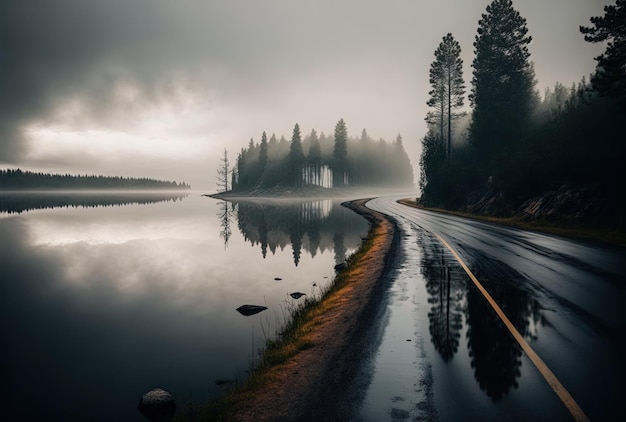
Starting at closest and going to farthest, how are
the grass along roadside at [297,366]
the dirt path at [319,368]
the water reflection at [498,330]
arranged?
the dirt path at [319,368] → the grass along roadside at [297,366] → the water reflection at [498,330]

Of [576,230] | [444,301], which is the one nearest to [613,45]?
[576,230]

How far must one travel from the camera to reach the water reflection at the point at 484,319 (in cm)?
515

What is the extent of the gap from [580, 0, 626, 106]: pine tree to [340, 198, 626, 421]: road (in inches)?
573

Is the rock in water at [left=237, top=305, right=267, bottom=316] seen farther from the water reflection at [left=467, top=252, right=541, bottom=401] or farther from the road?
the water reflection at [left=467, top=252, right=541, bottom=401]

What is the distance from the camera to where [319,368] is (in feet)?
18.6

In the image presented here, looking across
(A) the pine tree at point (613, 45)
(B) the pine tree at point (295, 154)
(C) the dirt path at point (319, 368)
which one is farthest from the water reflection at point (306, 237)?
(B) the pine tree at point (295, 154)

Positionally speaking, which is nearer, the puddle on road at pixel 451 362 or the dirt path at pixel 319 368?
the puddle on road at pixel 451 362

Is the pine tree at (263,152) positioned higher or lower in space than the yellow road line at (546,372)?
higher

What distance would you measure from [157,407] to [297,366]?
2602 mm

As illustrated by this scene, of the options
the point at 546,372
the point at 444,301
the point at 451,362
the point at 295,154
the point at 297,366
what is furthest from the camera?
the point at 295,154

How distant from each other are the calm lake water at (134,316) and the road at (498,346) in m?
3.60

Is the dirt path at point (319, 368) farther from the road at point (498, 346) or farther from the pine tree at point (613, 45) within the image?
the pine tree at point (613, 45)

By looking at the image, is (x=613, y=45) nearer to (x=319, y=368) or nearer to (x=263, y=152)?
(x=319, y=368)

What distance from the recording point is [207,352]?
856 centimetres
